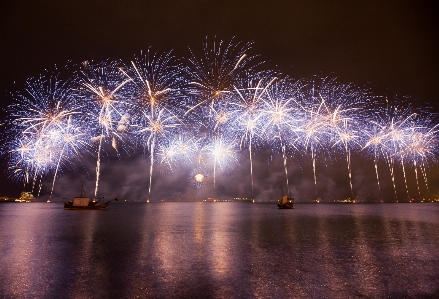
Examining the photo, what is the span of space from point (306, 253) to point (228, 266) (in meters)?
6.32

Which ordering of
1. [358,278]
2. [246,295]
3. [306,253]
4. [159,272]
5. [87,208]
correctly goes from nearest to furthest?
[246,295] < [358,278] < [159,272] < [306,253] < [87,208]

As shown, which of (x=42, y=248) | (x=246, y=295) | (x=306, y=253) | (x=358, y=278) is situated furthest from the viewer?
(x=42, y=248)

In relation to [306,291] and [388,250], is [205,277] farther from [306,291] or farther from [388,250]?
[388,250]

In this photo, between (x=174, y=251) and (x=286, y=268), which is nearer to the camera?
(x=286, y=268)

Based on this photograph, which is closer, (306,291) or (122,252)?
(306,291)

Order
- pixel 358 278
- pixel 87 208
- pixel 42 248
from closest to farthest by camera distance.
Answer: pixel 358 278 < pixel 42 248 < pixel 87 208

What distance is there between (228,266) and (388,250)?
11745 millimetres

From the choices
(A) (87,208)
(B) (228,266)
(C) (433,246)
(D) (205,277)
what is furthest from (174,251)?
(A) (87,208)

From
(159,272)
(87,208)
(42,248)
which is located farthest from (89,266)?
(87,208)

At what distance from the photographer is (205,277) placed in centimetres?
1370

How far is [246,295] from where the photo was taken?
36.1 feet

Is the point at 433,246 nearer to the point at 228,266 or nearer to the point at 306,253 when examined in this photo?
the point at 306,253

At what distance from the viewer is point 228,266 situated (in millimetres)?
15766

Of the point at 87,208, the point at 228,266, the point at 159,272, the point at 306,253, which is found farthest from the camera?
the point at 87,208
